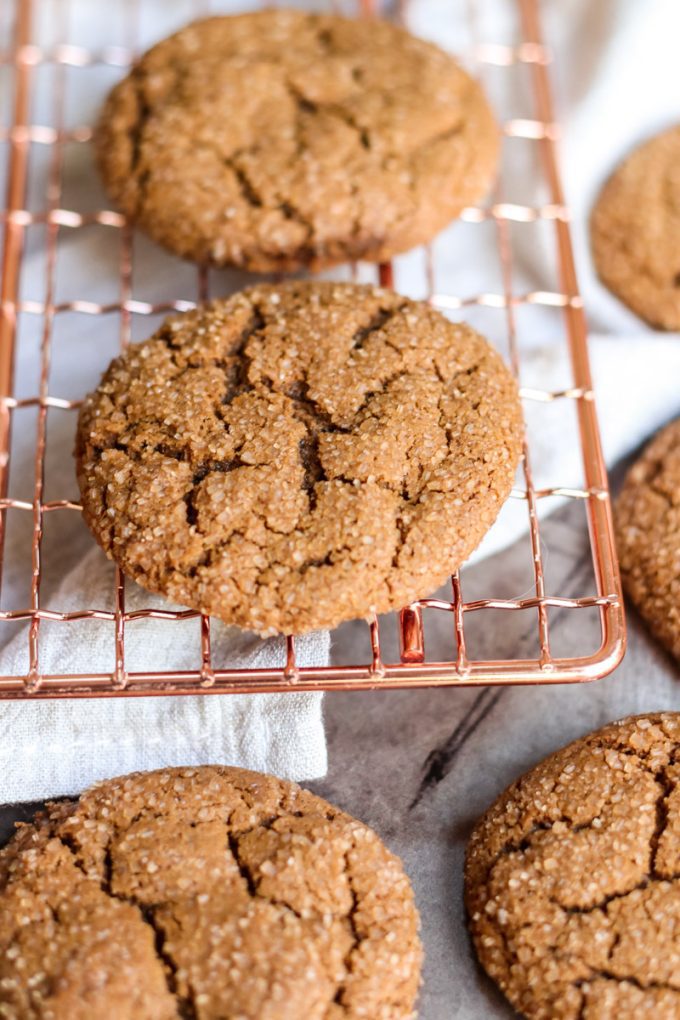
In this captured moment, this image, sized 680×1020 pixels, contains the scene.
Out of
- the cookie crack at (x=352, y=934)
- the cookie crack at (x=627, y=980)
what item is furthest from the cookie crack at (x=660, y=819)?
the cookie crack at (x=352, y=934)

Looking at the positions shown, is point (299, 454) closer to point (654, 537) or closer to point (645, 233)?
point (654, 537)

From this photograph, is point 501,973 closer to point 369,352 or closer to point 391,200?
point 369,352

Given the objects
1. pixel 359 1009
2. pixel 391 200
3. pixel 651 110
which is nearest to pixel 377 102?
pixel 391 200

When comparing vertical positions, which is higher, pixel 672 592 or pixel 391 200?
pixel 391 200

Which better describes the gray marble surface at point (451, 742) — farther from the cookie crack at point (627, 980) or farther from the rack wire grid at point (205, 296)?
the cookie crack at point (627, 980)

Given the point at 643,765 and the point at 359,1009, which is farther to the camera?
the point at 643,765

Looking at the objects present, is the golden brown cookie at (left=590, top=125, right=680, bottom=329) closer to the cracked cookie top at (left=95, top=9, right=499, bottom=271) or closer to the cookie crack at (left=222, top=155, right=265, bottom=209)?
the cracked cookie top at (left=95, top=9, right=499, bottom=271)

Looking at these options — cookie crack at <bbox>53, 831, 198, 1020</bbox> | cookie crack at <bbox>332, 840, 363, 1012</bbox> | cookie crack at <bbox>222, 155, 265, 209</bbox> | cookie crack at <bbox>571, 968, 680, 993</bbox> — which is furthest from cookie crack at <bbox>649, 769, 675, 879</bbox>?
cookie crack at <bbox>222, 155, 265, 209</bbox>
